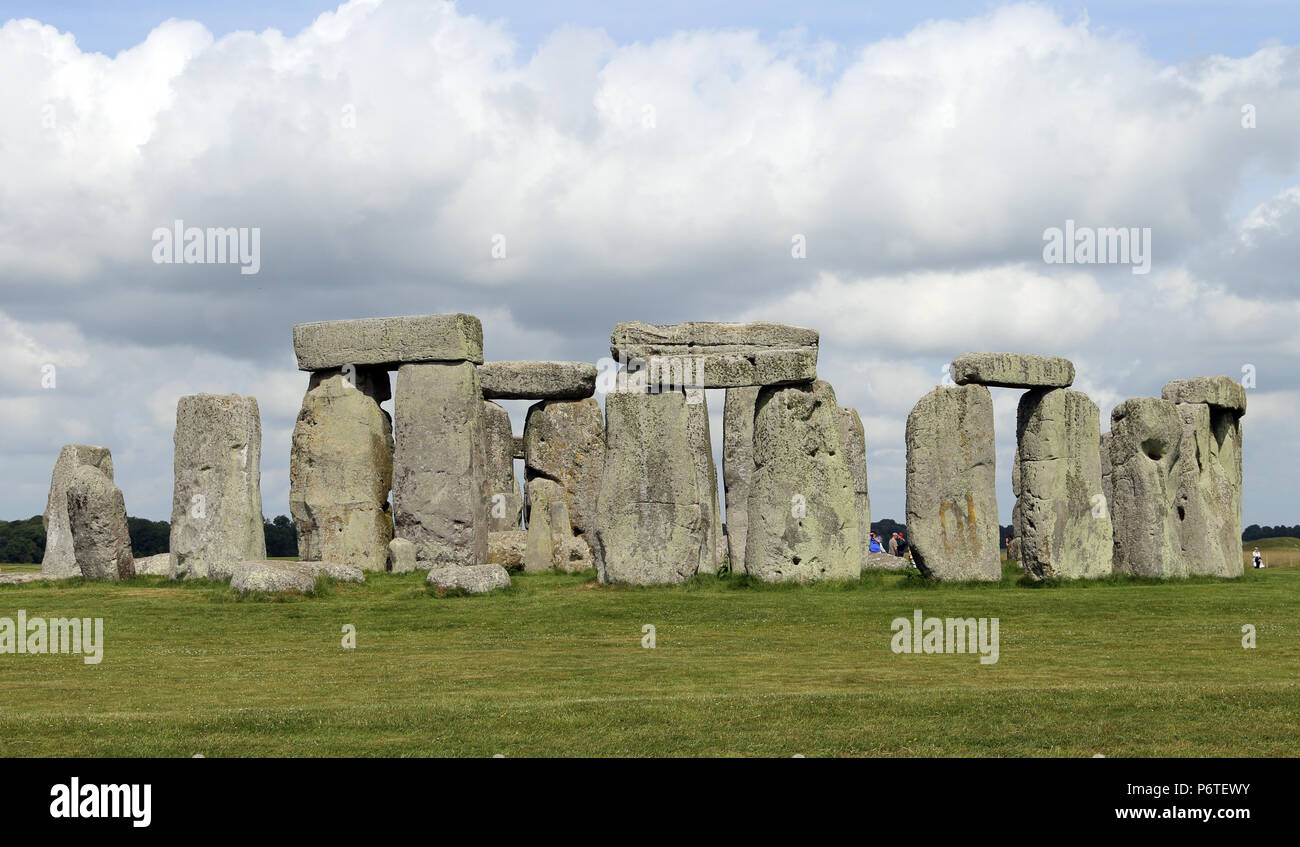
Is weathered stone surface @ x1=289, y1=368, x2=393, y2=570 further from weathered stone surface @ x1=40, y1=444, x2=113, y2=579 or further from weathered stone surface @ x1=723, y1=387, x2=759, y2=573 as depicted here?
weathered stone surface @ x1=723, y1=387, x2=759, y2=573

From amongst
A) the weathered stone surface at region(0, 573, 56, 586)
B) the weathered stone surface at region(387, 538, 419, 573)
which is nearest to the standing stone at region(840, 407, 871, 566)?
the weathered stone surface at region(387, 538, 419, 573)

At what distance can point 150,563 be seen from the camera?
25.5 metres

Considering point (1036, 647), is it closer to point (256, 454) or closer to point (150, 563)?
point (256, 454)

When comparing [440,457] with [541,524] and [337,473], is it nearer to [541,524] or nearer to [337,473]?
[337,473]

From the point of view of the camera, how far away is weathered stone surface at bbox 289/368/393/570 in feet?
77.9

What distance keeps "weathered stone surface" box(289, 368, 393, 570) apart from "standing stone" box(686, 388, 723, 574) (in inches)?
208

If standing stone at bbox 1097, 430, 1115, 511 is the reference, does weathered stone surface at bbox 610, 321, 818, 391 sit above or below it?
above

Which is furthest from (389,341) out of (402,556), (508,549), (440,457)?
(508,549)

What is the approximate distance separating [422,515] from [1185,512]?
11959mm

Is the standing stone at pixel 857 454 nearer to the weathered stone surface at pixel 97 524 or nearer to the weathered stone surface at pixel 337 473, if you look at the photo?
the weathered stone surface at pixel 337 473

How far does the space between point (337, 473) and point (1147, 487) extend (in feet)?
41.5

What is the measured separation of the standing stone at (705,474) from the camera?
68.6 ft

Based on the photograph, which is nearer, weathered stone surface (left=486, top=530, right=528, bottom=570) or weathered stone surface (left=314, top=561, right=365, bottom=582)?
weathered stone surface (left=314, top=561, right=365, bottom=582)
